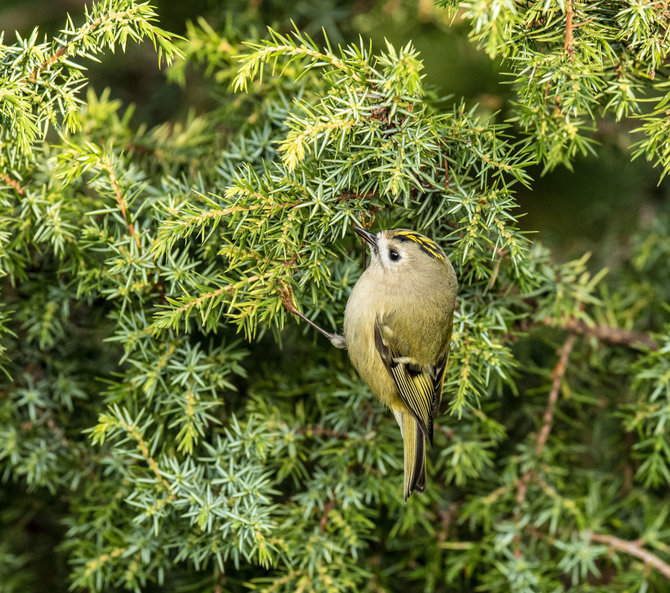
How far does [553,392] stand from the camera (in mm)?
1909

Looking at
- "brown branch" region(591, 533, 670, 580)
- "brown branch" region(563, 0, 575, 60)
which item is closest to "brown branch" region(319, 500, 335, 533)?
"brown branch" region(591, 533, 670, 580)

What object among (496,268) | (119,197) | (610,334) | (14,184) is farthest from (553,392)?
(14,184)

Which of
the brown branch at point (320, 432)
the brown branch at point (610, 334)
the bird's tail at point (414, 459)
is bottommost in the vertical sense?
the bird's tail at point (414, 459)

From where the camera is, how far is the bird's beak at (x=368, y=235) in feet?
5.12

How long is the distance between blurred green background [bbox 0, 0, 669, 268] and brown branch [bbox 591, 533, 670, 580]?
104 centimetres

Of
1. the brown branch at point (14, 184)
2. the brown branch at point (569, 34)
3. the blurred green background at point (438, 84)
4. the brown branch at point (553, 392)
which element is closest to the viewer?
the brown branch at point (569, 34)

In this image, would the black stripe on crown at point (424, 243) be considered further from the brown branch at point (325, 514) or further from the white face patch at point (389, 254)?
the brown branch at point (325, 514)

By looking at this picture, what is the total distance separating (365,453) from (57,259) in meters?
0.95

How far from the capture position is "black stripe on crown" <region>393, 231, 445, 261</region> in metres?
1.57

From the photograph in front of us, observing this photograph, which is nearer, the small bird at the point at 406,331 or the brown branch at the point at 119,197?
the brown branch at the point at 119,197

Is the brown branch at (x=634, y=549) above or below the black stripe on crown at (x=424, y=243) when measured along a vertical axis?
below

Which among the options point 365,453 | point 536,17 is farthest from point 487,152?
point 365,453

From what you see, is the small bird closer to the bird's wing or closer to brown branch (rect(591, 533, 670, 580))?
the bird's wing

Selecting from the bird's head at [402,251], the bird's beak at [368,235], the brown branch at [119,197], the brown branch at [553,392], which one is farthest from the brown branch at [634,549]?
the brown branch at [119,197]
